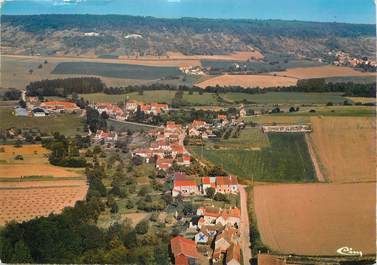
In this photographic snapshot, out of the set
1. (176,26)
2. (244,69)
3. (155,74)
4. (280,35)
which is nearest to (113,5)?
(155,74)

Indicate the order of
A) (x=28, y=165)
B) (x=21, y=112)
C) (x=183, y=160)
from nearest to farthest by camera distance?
(x=28, y=165) → (x=183, y=160) → (x=21, y=112)

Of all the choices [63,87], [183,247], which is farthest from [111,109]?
[183,247]

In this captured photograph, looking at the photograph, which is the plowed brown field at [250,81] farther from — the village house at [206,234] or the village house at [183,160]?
the village house at [206,234]

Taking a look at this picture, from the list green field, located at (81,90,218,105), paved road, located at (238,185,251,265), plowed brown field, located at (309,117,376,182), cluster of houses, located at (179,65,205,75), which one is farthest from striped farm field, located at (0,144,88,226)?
cluster of houses, located at (179,65,205,75)

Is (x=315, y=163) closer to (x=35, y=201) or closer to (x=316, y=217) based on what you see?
(x=316, y=217)

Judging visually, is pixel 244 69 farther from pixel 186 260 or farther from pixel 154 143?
pixel 186 260

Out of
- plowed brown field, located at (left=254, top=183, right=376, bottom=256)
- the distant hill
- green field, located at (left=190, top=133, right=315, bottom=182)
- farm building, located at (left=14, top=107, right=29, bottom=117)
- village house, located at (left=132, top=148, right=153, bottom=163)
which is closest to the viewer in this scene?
plowed brown field, located at (left=254, top=183, right=376, bottom=256)

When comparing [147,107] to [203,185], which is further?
[147,107]

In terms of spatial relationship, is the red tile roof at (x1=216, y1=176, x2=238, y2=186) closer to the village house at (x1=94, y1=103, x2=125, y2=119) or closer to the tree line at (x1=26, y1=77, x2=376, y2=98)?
the village house at (x1=94, y1=103, x2=125, y2=119)
